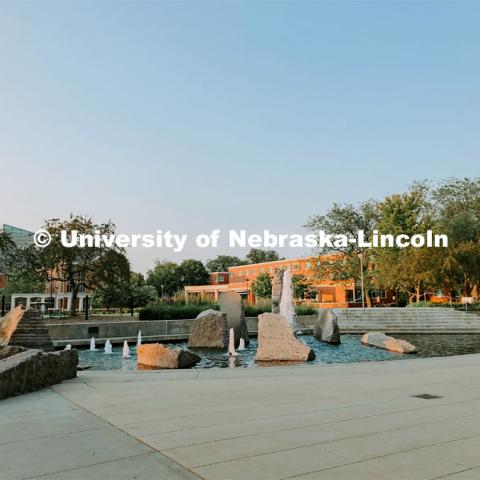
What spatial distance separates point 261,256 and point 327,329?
112 m

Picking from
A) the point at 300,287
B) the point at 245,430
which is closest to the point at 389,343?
the point at 245,430

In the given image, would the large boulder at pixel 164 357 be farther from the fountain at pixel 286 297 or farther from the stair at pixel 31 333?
the fountain at pixel 286 297

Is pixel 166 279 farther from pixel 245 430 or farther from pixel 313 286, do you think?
pixel 245 430

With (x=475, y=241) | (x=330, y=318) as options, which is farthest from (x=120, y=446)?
(x=475, y=241)

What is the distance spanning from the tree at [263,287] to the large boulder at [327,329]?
1839 inches

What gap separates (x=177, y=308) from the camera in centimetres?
2761

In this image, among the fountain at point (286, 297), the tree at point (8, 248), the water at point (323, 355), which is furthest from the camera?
the tree at point (8, 248)

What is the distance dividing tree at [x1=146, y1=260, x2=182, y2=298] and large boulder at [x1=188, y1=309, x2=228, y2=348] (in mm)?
87331

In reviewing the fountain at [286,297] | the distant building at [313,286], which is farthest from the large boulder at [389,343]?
the distant building at [313,286]

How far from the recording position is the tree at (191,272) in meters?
110

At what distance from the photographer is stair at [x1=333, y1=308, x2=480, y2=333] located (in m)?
28.7

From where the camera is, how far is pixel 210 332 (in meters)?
18.9

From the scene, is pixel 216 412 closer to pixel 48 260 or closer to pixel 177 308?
pixel 177 308

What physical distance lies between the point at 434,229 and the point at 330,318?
28476 millimetres
